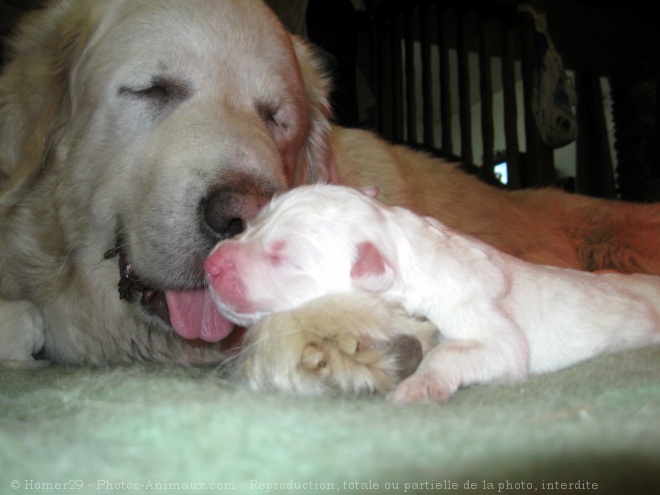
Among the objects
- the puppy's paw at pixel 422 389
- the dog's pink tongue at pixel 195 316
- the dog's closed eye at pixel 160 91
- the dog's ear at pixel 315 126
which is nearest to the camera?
the puppy's paw at pixel 422 389

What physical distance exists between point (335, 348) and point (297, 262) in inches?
8.3

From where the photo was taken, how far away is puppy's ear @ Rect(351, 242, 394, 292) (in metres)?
0.95

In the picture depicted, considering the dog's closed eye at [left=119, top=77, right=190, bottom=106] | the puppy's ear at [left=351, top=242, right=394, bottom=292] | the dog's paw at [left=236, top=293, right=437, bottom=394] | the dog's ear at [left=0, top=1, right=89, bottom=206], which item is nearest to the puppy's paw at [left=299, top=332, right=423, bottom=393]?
the dog's paw at [left=236, top=293, right=437, bottom=394]

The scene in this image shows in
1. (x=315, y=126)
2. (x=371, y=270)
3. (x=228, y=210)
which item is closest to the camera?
(x=371, y=270)

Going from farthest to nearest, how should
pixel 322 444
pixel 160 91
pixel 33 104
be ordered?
pixel 33 104 < pixel 160 91 < pixel 322 444

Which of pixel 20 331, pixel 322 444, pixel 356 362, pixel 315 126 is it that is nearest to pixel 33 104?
pixel 20 331

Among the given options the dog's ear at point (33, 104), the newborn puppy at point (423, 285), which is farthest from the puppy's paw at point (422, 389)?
the dog's ear at point (33, 104)

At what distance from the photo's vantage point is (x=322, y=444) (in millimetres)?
566

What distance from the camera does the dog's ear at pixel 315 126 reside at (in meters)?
2.04

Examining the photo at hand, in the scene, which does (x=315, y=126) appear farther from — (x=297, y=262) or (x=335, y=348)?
(x=335, y=348)

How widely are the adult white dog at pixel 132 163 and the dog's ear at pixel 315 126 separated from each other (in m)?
0.18

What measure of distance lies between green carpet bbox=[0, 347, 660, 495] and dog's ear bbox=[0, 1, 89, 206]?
102cm

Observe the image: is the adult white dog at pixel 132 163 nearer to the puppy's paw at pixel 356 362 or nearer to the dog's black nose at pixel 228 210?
the dog's black nose at pixel 228 210

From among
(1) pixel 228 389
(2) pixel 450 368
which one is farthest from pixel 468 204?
(1) pixel 228 389
